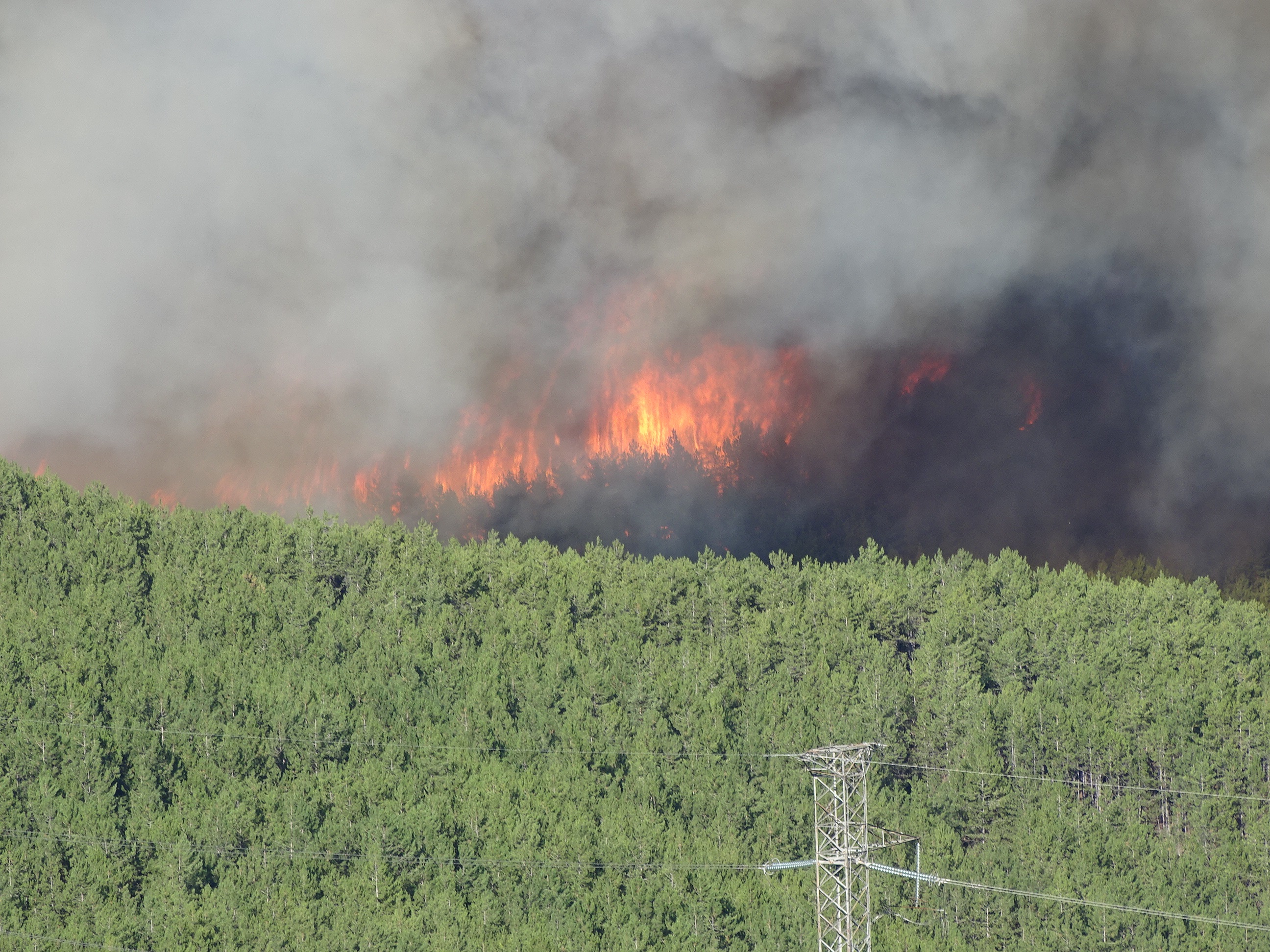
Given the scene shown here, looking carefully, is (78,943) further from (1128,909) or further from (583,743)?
(1128,909)

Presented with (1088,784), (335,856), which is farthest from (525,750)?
(1088,784)

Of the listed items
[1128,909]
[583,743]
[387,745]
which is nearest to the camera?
[1128,909]

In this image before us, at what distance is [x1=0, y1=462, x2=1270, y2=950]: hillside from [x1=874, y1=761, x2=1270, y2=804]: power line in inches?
20.9

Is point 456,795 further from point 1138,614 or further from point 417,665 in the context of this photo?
point 1138,614

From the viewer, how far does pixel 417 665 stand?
157125 mm

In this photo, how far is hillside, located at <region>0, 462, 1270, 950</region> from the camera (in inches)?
4476

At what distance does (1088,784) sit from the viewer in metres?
130

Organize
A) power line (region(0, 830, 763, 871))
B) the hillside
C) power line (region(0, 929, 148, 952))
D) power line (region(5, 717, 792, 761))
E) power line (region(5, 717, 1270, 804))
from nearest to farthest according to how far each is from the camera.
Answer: power line (region(0, 929, 148, 952)) → the hillside → power line (region(0, 830, 763, 871)) → power line (region(5, 717, 1270, 804)) → power line (region(5, 717, 792, 761))

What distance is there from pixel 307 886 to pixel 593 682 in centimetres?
4096

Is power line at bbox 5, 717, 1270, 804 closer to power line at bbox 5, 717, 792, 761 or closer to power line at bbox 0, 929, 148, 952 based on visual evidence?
power line at bbox 5, 717, 792, 761

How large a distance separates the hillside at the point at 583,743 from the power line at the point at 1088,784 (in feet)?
1.74

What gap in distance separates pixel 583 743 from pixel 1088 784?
1801 inches

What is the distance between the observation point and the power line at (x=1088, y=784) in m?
127

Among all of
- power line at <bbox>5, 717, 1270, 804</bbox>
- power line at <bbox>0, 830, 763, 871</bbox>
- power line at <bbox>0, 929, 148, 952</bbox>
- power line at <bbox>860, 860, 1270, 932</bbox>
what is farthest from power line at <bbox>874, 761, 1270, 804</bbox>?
power line at <bbox>0, 929, 148, 952</bbox>
